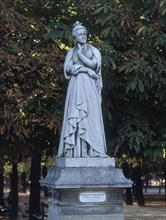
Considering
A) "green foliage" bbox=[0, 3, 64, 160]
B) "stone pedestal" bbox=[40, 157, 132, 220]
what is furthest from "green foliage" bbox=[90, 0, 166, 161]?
"stone pedestal" bbox=[40, 157, 132, 220]

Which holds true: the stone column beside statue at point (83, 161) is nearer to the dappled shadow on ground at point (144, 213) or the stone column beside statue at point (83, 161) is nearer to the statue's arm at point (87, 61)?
the statue's arm at point (87, 61)

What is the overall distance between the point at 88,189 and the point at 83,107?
1.44 meters

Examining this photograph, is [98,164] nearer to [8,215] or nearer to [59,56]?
[59,56]

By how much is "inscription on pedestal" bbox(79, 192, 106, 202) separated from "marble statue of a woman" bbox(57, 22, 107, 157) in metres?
0.68

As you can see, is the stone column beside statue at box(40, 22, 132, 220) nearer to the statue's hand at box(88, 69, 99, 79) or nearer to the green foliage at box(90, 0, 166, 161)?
the statue's hand at box(88, 69, 99, 79)

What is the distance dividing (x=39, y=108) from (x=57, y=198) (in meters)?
5.37

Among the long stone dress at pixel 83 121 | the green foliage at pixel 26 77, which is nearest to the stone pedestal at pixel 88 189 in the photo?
the long stone dress at pixel 83 121

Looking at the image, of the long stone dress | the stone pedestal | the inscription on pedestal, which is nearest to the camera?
the stone pedestal

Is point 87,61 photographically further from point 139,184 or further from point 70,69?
point 139,184

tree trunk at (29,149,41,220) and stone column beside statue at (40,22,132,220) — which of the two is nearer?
stone column beside statue at (40,22,132,220)

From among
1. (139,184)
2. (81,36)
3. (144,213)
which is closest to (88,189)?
(81,36)

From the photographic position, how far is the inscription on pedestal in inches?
348

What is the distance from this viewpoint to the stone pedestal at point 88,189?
8.73 m

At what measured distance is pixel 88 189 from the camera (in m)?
8.80
